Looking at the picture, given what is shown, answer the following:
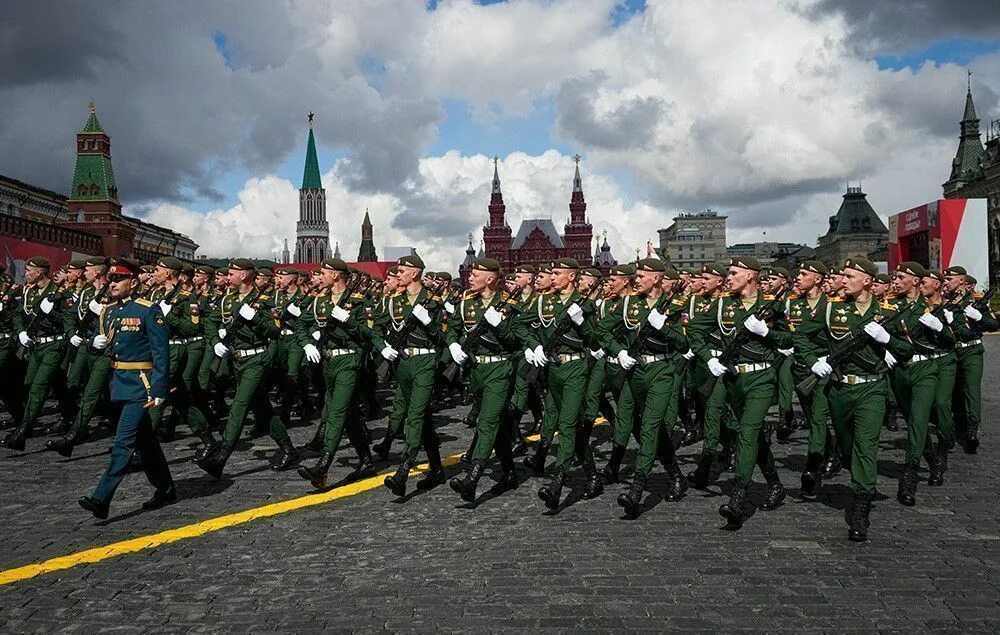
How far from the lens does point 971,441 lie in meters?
10.5

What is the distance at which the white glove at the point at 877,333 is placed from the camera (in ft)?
22.8

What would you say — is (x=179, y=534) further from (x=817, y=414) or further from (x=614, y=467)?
(x=817, y=414)

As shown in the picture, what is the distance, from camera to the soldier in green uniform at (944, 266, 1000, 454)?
10.5m

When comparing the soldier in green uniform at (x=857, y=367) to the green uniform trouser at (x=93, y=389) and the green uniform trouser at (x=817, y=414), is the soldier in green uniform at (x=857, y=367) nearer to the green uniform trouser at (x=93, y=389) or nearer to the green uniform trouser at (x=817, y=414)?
the green uniform trouser at (x=817, y=414)

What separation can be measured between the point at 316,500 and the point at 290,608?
9.89 feet

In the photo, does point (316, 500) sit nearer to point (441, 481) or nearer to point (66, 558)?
point (441, 481)

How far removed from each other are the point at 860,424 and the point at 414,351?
4.10 m

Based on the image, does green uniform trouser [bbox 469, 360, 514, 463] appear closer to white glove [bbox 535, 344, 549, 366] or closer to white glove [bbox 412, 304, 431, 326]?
white glove [bbox 535, 344, 549, 366]

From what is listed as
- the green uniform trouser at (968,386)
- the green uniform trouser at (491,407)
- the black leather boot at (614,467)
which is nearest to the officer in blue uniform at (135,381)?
the green uniform trouser at (491,407)

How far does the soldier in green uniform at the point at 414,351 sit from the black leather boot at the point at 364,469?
0.68 meters

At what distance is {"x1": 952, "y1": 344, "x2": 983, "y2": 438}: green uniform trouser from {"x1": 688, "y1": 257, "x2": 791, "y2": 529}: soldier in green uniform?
3855mm

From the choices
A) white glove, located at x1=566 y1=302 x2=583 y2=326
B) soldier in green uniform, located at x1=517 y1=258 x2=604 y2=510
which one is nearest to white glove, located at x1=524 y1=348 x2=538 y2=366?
soldier in green uniform, located at x1=517 y1=258 x2=604 y2=510

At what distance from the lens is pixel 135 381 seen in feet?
24.8

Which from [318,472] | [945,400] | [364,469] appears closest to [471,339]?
[318,472]
